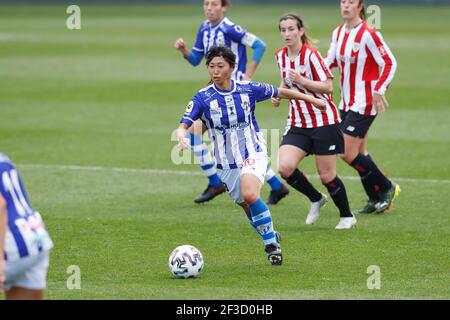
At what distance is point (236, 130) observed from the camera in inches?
368

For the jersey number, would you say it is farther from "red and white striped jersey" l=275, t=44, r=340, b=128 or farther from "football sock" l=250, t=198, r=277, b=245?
"red and white striped jersey" l=275, t=44, r=340, b=128

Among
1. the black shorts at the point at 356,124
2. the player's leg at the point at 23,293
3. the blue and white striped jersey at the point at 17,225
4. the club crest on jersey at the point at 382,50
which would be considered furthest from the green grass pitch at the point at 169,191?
the club crest on jersey at the point at 382,50

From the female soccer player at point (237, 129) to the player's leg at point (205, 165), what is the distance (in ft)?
9.40

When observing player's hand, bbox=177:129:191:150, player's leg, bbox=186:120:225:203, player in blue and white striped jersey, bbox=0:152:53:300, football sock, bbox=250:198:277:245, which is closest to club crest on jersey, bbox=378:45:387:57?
player's leg, bbox=186:120:225:203

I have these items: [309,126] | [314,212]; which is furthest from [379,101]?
[314,212]

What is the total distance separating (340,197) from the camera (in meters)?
10.8

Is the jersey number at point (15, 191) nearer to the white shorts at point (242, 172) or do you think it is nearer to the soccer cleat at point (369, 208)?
the white shorts at point (242, 172)

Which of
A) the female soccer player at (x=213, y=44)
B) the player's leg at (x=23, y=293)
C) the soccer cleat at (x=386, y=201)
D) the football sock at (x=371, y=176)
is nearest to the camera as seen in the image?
the player's leg at (x=23, y=293)

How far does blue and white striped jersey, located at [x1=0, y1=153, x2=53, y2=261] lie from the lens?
611 cm

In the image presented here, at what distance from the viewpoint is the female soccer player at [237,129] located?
9.12 meters

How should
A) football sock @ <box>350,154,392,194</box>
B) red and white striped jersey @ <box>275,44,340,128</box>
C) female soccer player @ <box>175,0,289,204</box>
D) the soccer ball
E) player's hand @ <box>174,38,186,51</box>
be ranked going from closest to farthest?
the soccer ball
red and white striped jersey @ <box>275,44,340,128</box>
football sock @ <box>350,154,392,194</box>
player's hand @ <box>174,38,186,51</box>
female soccer player @ <box>175,0,289,204</box>

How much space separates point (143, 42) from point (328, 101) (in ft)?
77.0

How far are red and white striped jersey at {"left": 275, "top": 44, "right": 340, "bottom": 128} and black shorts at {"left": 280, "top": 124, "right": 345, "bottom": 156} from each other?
55 mm
